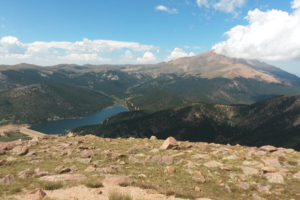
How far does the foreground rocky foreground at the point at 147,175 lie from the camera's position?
58.2 feet

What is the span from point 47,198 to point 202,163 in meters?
19.9

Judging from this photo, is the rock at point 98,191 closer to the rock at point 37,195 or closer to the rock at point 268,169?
the rock at point 37,195

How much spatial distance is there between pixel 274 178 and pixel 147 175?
48.7 feet

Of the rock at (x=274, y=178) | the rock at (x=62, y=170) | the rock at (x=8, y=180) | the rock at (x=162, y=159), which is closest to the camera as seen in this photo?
the rock at (x=8, y=180)

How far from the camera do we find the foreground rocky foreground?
58.2 feet

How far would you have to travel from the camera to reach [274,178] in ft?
77.6

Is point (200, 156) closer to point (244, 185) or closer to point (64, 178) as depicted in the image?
point (244, 185)

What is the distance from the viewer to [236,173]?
25.0 metres

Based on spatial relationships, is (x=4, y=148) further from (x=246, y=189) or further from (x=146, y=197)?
(x=246, y=189)

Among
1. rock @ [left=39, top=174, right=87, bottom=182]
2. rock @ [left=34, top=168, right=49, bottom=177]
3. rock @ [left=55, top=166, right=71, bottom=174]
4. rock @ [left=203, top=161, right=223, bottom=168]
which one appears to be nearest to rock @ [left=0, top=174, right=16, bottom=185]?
rock @ [left=34, top=168, right=49, bottom=177]

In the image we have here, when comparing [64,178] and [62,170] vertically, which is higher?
[64,178]

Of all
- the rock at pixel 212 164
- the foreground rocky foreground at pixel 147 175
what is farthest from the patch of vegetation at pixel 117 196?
the rock at pixel 212 164

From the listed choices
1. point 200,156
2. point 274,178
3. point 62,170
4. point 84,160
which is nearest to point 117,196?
point 62,170

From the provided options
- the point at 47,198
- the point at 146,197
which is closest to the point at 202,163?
the point at 146,197
